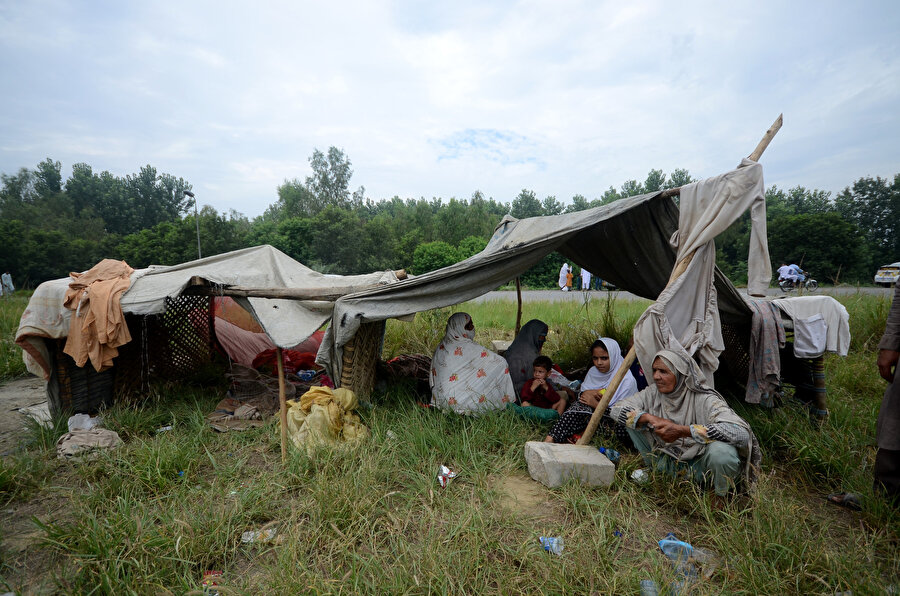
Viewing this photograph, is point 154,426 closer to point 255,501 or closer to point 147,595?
point 255,501

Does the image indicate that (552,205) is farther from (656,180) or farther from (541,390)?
(541,390)

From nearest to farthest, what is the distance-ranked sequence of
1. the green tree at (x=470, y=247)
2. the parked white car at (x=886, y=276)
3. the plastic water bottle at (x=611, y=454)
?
the plastic water bottle at (x=611, y=454) → the parked white car at (x=886, y=276) → the green tree at (x=470, y=247)

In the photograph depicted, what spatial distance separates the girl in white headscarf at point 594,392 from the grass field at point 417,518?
0.22m

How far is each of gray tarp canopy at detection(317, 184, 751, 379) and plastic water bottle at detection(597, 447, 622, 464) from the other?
1.52 meters

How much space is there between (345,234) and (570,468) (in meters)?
22.2

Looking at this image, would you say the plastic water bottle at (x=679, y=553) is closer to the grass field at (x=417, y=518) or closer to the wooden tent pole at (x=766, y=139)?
the grass field at (x=417, y=518)

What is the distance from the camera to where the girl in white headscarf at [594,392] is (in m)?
3.20

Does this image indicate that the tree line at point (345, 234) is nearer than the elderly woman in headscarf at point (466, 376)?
No

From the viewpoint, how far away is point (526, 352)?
4.36 meters

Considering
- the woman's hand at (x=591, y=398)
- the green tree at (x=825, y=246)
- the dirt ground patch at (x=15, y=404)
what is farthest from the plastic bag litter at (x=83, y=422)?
the green tree at (x=825, y=246)

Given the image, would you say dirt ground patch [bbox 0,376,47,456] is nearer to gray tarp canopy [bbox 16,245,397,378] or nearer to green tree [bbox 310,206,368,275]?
gray tarp canopy [bbox 16,245,397,378]

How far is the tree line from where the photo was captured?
2097cm

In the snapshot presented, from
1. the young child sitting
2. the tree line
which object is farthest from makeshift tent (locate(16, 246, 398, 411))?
the tree line

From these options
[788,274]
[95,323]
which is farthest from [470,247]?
[95,323]
